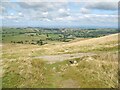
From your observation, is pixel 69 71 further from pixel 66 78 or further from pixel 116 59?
pixel 116 59

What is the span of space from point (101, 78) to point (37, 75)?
23.8ft

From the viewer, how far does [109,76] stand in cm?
2794

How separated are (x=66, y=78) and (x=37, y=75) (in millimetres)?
3391

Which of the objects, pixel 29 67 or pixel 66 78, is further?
pixel 29 67

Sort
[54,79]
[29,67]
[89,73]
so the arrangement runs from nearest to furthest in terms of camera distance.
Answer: [54,79] → [89,73] → [29,67]

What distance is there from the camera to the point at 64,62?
119 ft

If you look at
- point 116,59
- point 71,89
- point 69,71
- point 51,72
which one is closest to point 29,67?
point 51,72

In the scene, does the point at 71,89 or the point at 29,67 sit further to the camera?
the point at 29,67

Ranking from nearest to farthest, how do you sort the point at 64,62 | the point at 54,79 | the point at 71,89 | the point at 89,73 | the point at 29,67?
the point at 71,89 < the point at 54,79 < the point at 89,73 < the point at 29,67 < the point at 64,62

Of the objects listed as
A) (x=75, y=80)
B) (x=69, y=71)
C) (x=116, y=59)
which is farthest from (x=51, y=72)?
(x=116, y=59)

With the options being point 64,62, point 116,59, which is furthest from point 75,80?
point 116,59

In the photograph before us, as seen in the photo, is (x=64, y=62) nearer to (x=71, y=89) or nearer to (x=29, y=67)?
(x=29, y=67)

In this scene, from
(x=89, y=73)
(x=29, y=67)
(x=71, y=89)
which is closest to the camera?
(x=71, y=89)

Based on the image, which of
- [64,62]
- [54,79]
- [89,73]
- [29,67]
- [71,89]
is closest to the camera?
[71,89]
